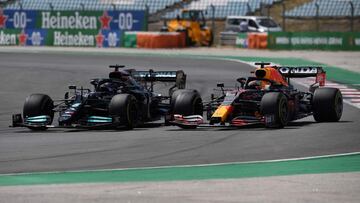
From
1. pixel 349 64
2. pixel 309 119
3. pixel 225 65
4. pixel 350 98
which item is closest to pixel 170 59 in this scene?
pixel 225 65

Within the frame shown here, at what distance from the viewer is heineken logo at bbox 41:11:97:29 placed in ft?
185

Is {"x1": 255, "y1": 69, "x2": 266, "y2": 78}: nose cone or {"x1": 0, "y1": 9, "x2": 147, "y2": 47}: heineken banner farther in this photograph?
{"x1": 0, "y1": 9, "x2": 147, "y2": 47}: heineken banner

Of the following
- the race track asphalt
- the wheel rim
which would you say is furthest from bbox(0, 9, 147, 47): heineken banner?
the wheel rim

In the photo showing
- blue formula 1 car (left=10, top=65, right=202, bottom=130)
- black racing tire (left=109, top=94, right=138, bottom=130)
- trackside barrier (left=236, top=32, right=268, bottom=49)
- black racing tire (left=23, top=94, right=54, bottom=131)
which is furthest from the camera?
trackside barrier (left=236, top=32, right=268, bottom=49)

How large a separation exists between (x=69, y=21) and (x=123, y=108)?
130 feet

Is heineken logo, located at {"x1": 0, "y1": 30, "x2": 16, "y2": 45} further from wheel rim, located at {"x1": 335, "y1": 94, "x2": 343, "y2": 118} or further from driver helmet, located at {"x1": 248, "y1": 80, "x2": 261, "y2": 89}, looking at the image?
wheel rim, located at {"x1": 335, "y1": 94, "x2": 343, "y2": 118}

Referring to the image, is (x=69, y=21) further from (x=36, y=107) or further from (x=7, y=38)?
(x=36, y=107)

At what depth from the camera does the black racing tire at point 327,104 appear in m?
18.6

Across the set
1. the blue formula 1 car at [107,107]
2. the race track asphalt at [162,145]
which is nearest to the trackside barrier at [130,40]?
the race track asphalt at [162,145]

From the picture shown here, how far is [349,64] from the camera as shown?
129 ft

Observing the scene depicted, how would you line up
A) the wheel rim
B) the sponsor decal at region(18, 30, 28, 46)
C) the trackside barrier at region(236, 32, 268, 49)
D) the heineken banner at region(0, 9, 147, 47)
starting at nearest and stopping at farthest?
the wheel rim → the trackside barrier at region(236, 32, 268, 49) → the heineken banner at region(0, 9, 147, 47) → the sponsor decal at region(18, 30, 28, 46)

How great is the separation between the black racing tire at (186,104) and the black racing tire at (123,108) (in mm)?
804

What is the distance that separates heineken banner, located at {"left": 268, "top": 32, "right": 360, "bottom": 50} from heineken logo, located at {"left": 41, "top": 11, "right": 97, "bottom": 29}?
12.0 metres

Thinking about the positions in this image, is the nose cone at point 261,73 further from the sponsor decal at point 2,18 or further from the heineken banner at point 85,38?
the sponsor decal at point 2,18
